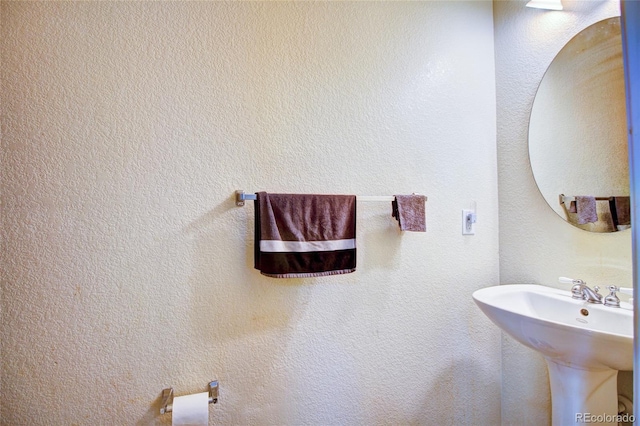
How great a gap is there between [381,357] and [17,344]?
1.31 metres

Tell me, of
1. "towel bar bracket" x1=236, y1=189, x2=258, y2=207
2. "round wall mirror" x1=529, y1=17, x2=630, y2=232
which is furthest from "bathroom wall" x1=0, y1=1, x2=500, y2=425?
"round wall mirror" x1=529, y1=17, x2=630, y2=232

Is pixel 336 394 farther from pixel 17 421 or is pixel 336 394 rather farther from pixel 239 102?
pixel 239 102

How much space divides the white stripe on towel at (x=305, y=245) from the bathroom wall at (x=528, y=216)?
822 millimetres

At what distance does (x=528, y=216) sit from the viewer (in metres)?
1.16

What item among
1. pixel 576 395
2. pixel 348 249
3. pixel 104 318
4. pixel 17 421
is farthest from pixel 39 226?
pixel 576 395

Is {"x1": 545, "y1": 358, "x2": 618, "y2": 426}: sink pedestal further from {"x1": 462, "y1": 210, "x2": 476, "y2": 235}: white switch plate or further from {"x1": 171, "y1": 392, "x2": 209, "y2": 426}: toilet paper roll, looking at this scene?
{"x1": 171, "y1": 392, "x2": 209, "y2": 426}: toilet paper roll

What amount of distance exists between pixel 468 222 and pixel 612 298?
20.7 inches

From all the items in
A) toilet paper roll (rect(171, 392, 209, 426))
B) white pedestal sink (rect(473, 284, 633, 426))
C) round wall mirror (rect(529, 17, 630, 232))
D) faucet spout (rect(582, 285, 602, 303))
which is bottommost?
toilet paper roll (rect(171, 392, 209, 426))

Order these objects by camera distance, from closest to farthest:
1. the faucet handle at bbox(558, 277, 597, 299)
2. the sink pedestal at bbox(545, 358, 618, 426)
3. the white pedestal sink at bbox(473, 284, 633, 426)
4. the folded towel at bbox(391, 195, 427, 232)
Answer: the white pedestal sink at bbox(473, 284, 633, 426), the sink pedestal at bbox(545, 358, 618, 426), the faucet handle at bbox(558, 277, 597, 299), the folded towel at bbox(391, 195, 427, 232)

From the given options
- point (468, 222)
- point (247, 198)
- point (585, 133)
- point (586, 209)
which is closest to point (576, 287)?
point (586, 209)

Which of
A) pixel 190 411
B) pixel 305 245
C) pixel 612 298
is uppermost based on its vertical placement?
pixel 305 245

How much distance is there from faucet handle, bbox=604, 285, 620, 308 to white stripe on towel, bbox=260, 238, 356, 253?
861 millimetres

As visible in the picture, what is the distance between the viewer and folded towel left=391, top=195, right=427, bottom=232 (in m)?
1.08

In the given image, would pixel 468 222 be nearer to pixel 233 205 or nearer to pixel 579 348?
pixel 579 348
